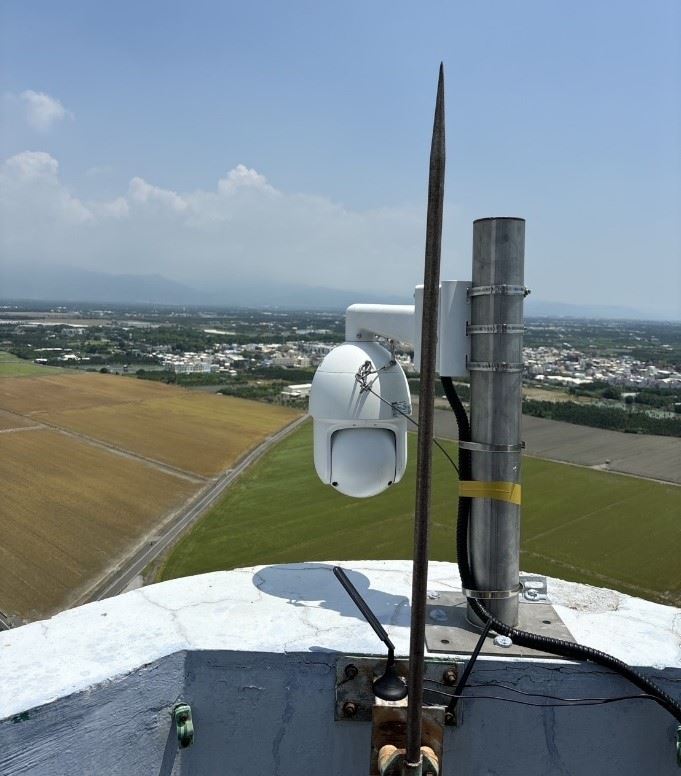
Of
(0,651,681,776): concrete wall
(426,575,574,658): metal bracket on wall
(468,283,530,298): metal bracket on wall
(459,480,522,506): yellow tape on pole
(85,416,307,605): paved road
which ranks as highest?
(468,283,530,298): metal bracket on wall

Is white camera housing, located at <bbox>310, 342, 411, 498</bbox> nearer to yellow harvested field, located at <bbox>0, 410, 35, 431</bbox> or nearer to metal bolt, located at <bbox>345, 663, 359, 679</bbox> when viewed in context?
metal bolt, located at <bbox>345, 663, 359, 679</bbox>

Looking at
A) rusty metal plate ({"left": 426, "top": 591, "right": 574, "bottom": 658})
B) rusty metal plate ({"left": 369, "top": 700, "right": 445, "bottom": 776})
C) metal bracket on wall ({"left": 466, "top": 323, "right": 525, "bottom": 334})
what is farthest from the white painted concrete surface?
metal bracket on wall ({"left": 466, "top": 323, "right": 525, "bottom": 334})

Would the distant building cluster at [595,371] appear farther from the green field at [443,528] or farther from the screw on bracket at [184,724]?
the screw on bracket at [184,724]

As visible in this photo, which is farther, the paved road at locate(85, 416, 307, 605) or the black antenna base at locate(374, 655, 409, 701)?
the paved road at locate(85, 416, 307, 605)

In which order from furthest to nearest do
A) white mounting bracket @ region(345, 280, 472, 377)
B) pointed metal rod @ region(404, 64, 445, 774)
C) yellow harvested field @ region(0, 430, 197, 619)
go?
yellow harvested field @ region(0, 430, 197, 619) < white mounting bracket @ region(345, 280, 472, 377) < pointed metal rod @ region(404, 64, 445, 774)

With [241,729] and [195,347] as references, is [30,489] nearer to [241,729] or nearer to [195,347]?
[241,729]

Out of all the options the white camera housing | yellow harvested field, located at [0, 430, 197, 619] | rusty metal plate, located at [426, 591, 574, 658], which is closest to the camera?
rusty metal plate, located at [426, 591, 574, 658]

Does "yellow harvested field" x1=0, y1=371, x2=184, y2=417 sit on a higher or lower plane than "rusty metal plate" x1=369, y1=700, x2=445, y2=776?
lower
